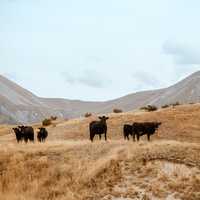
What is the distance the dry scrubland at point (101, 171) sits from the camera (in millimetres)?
24906

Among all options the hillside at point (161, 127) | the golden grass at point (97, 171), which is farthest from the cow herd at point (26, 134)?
the golden grass at point (97, 171)

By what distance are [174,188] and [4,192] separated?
9294mm

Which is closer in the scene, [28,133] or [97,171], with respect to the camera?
[97,171]

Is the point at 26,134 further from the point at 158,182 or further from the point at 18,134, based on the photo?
the point at 158,182

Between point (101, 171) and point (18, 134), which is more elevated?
point (18, 134)

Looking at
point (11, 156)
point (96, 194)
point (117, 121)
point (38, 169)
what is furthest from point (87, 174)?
point (117, 121)

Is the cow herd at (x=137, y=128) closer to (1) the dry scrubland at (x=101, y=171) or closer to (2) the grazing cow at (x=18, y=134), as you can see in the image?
(1) the dry scrubland at (x=101, y=171)

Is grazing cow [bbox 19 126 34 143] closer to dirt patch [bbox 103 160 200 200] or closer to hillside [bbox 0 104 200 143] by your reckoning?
hillside [bbox 0 104 200 143]

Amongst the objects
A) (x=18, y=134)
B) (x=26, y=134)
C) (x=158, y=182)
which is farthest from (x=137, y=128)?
(x=158, y=182)

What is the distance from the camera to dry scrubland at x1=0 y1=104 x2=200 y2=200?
2491 cm

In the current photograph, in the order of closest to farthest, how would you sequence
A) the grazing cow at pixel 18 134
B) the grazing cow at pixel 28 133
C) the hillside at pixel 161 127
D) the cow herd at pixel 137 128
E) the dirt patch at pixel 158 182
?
the dirt patch at pixel 158 182 → the cow herd at pixel 137 128 → the grazing cow at pixel 28 133 → the grazing cow at pixel 18 134 → the hillside at pixel 161 127

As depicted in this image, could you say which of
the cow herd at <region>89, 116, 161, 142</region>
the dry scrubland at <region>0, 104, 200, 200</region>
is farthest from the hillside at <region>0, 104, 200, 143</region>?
the dry scrubland at <region>0, 104, 200, 200</region>

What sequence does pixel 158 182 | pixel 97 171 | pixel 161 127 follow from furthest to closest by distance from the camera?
pixel 161 127
pixel 97 171
pixel 158 182

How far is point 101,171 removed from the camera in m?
26.9
